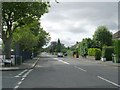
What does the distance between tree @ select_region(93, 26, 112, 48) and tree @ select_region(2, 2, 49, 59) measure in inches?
2793

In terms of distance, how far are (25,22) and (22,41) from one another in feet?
68.8

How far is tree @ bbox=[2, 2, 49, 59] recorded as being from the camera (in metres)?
36.7

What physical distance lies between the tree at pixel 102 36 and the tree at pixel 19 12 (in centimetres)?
7094

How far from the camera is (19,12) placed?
122 feet

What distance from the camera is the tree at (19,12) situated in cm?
3666

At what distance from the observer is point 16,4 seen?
36.5 meters

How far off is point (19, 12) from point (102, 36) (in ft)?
249

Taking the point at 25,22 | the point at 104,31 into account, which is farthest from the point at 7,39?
the point at 104,31

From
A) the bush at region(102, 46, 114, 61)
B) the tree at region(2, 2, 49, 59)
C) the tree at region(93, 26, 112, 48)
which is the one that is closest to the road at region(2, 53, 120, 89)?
the tree at region(2, 2, 49, 59)

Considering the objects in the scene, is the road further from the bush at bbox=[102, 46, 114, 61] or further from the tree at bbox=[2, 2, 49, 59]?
the bush at bbox=[102, 46, 114, 61]

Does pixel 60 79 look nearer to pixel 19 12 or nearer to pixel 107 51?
pixel 19 12

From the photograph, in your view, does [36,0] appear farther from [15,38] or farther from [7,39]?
[15,38]

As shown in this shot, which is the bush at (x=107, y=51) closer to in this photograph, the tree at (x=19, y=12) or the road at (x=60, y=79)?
the tree at (x=19, y=12)

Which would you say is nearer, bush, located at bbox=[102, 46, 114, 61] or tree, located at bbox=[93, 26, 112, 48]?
bush, located at bbox=[102, 46, 114, 61]
